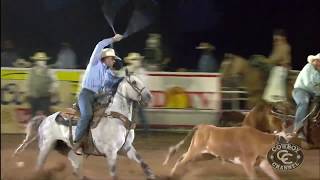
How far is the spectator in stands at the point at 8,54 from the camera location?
714cm

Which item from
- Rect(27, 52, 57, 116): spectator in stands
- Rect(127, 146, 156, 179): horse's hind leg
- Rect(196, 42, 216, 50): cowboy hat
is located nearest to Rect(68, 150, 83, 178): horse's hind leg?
Rect(127, 146, 156, 179): horse's hind leg

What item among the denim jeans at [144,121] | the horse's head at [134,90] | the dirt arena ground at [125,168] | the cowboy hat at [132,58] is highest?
the cowboy hat at [132,58]

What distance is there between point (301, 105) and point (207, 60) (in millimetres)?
1792

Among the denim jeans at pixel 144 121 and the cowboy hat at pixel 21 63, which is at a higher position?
the cowboy hat at pixel 21 63

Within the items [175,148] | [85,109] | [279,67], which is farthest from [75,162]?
[279,67]

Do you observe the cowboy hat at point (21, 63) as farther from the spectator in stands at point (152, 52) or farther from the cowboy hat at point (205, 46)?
the cowboy hat at point (205, 46)

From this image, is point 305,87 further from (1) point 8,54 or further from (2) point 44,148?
(1) point 8,54

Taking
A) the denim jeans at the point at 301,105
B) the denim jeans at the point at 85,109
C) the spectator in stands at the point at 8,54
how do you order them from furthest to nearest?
the denim jeans at the point at 301,105 < the spectator in stands at the point at 8,54 < the denim jeans at the point at 85,109

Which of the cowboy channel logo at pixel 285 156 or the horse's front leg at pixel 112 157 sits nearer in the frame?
the horse's front leg at pixel 112 157

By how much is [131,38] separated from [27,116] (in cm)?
158

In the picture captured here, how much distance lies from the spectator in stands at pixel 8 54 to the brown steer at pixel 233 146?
2309 millimetres

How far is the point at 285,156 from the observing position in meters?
6.93

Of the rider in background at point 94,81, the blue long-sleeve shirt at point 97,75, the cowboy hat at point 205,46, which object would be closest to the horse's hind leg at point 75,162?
the rider in background at point 94,81

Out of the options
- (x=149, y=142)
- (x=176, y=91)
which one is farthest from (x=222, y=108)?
(x=149, y=142)
